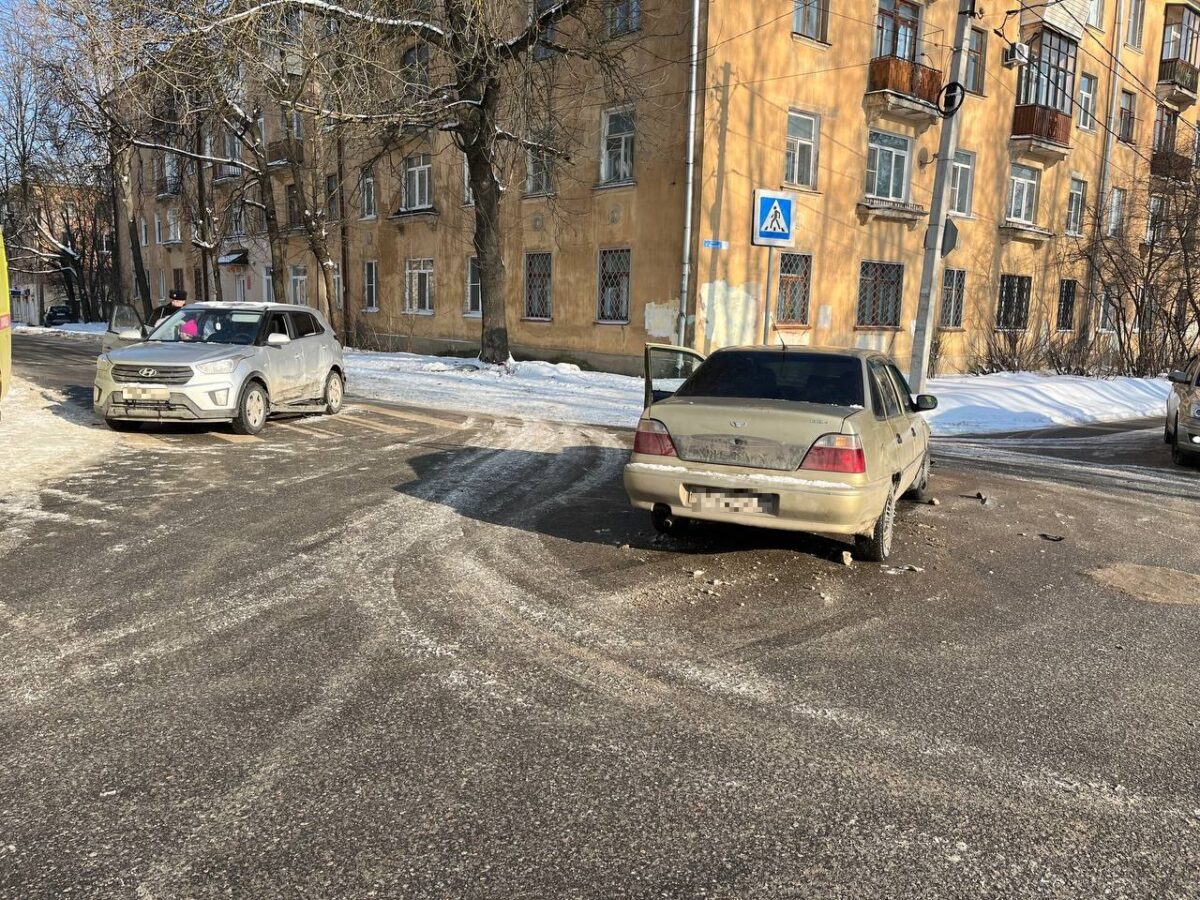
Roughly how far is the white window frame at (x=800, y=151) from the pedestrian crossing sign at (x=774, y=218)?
29.5 ft

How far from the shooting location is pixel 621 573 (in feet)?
18.1

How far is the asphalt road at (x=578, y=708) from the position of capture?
2.67 m

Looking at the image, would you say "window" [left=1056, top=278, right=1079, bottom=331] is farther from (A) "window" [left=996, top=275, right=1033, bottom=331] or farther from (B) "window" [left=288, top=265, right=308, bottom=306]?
(B) "window" [left=288, top=265, right=308, bottom=306]

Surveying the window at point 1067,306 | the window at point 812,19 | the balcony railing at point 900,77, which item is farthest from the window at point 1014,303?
the window at point 812,19

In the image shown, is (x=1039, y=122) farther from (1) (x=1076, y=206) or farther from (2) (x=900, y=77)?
(2) (x=900, y=77)

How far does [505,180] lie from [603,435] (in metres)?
13.3

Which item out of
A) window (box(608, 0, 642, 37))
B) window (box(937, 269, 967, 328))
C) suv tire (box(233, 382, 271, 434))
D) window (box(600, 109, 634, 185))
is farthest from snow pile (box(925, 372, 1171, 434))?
window (box(608, 0, 642, 37))

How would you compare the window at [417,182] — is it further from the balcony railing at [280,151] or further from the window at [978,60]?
the window at [978,60]

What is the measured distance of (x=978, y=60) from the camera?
24.5 meters

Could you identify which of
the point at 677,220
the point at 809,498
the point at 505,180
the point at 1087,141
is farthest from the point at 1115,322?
the point at 809,498

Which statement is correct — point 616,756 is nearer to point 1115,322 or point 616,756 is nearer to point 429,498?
point 429,498

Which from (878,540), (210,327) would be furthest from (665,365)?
(210,327)

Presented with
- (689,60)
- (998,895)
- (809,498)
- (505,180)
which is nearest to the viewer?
(998,895)

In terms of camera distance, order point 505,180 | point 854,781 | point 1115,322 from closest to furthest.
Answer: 1. point 854,781
2. point 505,180
3. point 1115,322
